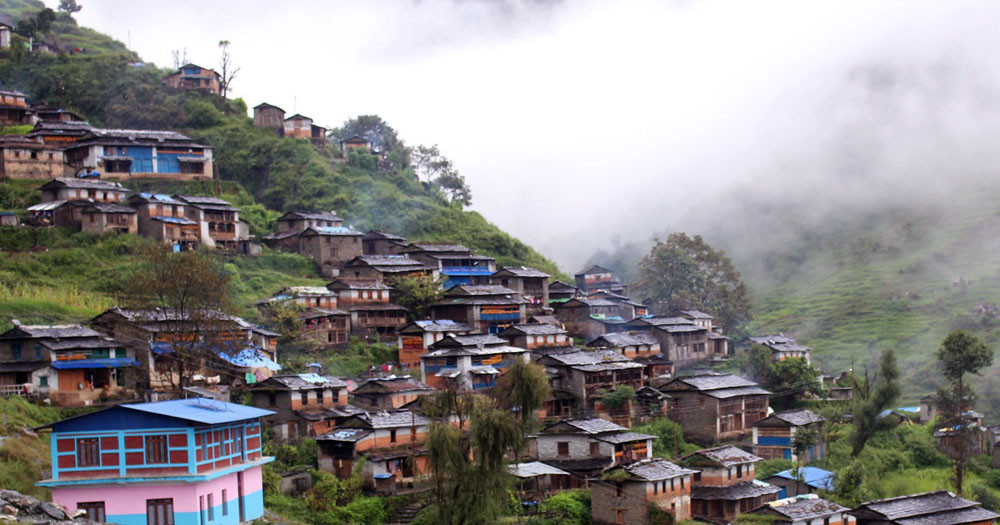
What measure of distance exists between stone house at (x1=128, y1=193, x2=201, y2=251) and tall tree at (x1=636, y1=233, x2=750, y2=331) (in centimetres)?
3015

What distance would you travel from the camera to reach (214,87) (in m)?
85.8

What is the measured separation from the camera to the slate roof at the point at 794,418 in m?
47.7

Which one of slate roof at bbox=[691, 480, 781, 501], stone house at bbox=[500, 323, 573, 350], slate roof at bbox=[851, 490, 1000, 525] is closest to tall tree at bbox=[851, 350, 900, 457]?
slate roof at bbox=[851, 490, 1000, 525]

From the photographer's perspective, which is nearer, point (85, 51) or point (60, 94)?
point (60, 94)

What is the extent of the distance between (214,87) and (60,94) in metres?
12.2

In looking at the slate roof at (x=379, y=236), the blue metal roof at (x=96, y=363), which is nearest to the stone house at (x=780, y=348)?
the slate roof at (x=379, y=236)

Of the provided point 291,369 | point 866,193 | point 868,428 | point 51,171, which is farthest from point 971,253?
point 51,171

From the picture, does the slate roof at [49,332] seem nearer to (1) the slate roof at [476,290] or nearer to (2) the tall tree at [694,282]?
(1) the slate roof at [476,290]

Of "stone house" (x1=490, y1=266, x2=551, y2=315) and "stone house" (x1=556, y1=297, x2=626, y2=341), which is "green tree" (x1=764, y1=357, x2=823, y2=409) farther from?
"stone house" (x1=490, y1=266, x2=551, y2=315)

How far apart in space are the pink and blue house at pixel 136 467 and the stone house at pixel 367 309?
2789 centimetres

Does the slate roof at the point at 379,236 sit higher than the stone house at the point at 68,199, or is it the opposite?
the stone house at the point at 68,199

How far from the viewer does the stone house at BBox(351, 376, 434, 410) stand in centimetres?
4359

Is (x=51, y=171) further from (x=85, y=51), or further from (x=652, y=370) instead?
(x=652, y=370)

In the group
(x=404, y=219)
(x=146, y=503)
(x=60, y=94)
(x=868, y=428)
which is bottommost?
(x=868, y=428)
